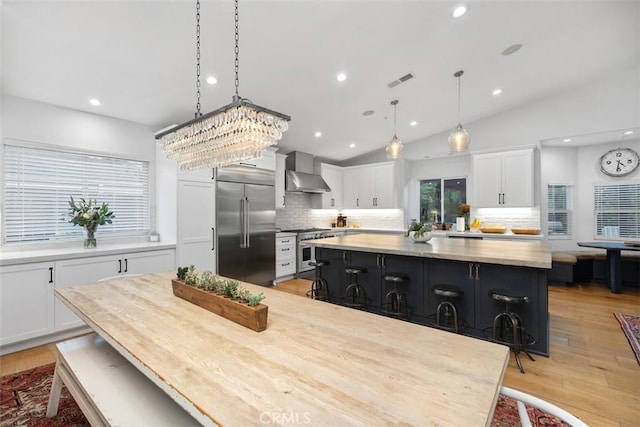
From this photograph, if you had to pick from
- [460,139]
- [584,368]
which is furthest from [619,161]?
[584,368]

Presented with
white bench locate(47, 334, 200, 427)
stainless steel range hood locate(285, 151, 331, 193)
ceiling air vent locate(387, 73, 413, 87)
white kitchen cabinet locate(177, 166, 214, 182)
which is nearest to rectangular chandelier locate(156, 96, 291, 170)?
white bench locate(47, 334, 200, 427)

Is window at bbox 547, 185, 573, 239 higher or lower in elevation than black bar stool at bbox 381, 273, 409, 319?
higher

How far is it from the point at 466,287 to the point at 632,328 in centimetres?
209

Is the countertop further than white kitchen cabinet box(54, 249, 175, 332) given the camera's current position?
No

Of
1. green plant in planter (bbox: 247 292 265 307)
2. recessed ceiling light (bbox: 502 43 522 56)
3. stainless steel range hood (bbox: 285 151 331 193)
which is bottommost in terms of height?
green plant in planter (bbox: 247 292 265 307)

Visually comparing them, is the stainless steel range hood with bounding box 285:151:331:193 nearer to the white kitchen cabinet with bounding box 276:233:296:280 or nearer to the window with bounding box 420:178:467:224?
the white kitchen cabinet with bounding box 276:233:296:280

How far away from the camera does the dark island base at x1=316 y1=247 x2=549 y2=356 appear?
2648 mm

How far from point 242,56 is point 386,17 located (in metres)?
1.50

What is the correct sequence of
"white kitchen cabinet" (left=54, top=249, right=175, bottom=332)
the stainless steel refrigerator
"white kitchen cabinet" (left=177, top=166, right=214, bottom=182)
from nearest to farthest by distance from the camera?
"white kitchen cabinet" (left=54, top=249, right=175, bottom=332)
"white kitchen cabinet" (left=177, top=166, right=214, bottom=182)
the stainless steel refrigerator

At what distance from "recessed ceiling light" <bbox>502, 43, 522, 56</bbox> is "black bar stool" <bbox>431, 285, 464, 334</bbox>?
3.11m

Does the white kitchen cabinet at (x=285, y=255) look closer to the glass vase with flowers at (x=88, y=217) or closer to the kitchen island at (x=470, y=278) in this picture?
the kitchen island at (x=470, y=278)

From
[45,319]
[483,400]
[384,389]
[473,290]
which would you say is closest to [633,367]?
[473,290]

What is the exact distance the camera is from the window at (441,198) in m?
6.41

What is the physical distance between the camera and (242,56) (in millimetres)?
2936
